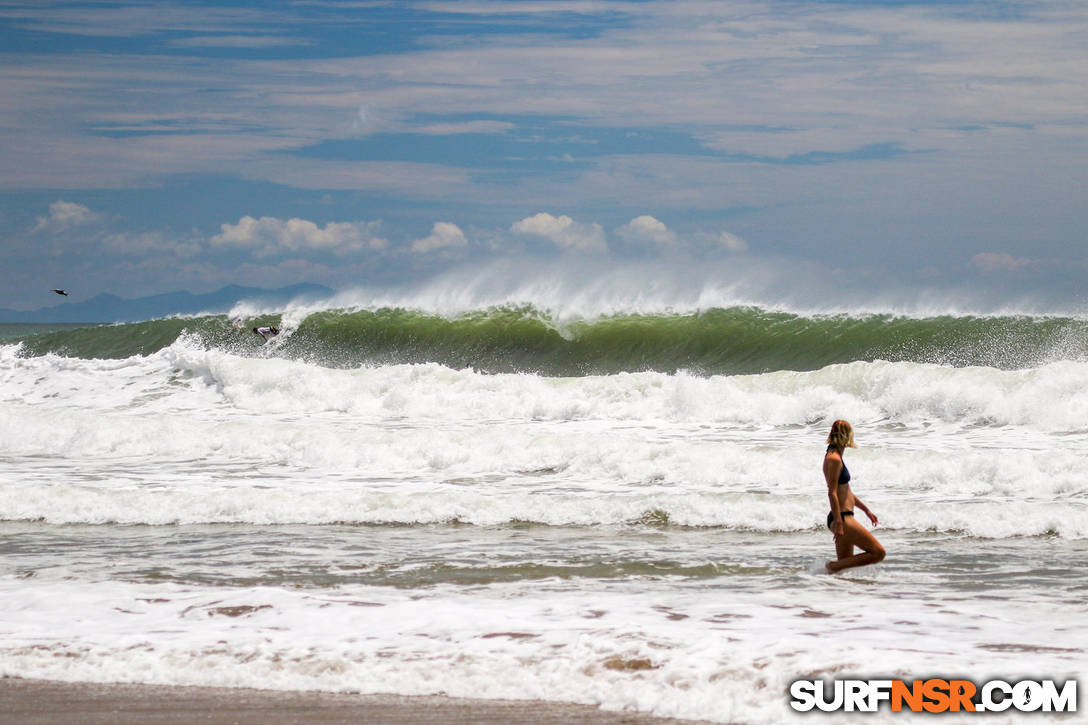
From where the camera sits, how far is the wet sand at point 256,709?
4.90 metres

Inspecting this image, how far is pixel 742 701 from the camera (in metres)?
4.99

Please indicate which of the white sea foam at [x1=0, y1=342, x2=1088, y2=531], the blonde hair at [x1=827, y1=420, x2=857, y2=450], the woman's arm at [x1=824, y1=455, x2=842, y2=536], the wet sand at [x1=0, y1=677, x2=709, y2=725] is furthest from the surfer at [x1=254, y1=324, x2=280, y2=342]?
the wet sand at [x1=0, y1=677, x2=709, y2=725]

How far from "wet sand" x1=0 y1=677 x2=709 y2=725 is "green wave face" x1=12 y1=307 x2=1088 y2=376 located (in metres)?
16.3

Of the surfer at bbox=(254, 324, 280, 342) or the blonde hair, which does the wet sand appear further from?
the surfer at bbox=(254, 324, 280, 342)

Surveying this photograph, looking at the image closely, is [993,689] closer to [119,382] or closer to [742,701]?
[742,701]

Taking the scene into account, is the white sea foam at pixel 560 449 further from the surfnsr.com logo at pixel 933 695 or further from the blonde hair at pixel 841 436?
the surfnsr.com logo at pixel 933 695

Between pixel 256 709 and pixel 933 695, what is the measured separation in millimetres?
3336

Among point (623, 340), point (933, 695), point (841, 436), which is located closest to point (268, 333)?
point (623, 340)

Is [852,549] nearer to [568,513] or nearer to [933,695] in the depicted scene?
[933,695]

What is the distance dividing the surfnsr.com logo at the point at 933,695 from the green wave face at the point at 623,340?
50.4ft

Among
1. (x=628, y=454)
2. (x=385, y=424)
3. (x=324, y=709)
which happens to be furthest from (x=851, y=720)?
(x=385, y=424)

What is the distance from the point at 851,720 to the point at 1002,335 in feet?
58.0

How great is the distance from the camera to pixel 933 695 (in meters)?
4.90

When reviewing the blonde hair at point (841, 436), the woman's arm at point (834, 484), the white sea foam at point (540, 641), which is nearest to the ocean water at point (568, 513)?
the white sea foam at point (540, 641)
